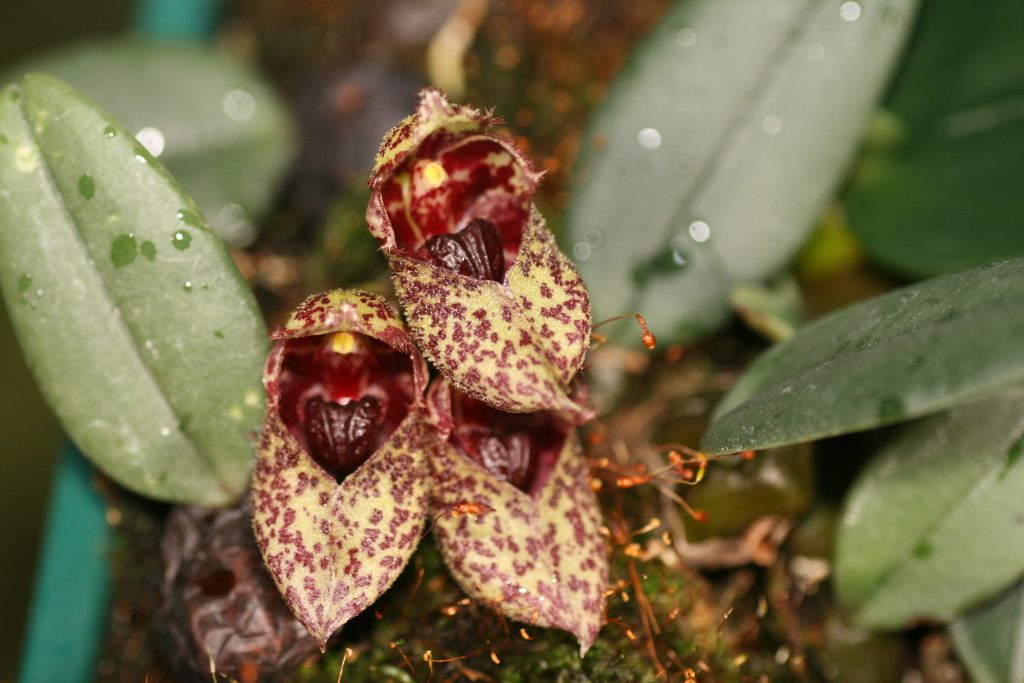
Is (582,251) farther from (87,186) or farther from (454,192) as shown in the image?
(87,186)

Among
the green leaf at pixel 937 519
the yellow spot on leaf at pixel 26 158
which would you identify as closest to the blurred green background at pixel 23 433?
the yellow spot on leaf at pixel 26 158

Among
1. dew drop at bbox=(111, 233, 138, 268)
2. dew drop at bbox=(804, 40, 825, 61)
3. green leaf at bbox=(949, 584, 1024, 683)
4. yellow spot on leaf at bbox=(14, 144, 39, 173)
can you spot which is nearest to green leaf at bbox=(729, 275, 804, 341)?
dew drop at bbox=(804, 40, 825, 61)

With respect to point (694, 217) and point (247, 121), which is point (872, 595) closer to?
point (694, 217)

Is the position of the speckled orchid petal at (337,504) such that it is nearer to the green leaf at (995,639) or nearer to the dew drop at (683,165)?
the dew drop at (683,165)

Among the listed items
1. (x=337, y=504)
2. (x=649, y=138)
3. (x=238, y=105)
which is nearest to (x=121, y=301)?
(x=337, y=504)

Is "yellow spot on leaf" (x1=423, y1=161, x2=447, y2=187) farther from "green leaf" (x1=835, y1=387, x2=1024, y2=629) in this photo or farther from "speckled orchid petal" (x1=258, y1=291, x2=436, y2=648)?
"green leaf" (x1=835, y1=387, x2=1024, y2=629)

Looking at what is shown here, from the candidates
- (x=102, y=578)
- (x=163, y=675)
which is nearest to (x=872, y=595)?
(x=163, y=675)
